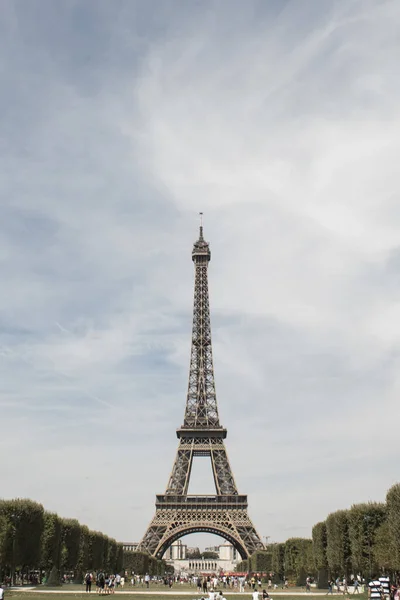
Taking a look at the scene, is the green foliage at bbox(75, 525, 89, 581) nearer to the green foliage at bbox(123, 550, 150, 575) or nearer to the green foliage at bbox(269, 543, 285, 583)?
the green foliage at bbox(123, 550, 150, 575)

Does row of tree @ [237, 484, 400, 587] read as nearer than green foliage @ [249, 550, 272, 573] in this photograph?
Yes

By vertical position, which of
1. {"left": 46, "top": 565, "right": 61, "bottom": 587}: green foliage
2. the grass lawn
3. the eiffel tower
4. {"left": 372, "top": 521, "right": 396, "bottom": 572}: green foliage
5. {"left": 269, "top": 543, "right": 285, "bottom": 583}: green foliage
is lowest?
the grass lawn

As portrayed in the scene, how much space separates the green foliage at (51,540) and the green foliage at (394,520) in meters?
32.8

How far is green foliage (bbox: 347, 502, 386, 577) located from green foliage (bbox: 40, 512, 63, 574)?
28.8m

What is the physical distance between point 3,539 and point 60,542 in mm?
14919

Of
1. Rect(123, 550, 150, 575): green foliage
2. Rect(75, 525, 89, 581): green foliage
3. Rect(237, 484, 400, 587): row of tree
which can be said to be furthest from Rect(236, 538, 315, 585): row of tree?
Rect(75, 525, 89, 581): green foliage

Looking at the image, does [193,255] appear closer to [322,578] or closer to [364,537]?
[322,578]

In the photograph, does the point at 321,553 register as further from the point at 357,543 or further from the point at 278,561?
the point at 278,561

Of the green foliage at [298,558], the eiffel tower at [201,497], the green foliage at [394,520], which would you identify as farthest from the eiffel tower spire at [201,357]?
the green foliage at [394,520]

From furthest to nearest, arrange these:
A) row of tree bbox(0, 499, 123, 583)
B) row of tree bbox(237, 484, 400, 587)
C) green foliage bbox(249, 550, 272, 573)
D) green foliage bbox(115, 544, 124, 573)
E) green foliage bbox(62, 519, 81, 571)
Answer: green foliage bbox(115, 544, 124, 573) → green foliage bbox(249, 550, 272, 573) → green foliage bbox(62, 519, 81, 571) → row of tree bbox(0, 499, 123, 583) → row of tree bbox(237, 484, 400, 587)

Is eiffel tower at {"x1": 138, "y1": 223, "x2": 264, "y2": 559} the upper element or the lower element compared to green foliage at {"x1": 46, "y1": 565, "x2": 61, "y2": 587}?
upper

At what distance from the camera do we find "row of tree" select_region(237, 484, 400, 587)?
48844 mm

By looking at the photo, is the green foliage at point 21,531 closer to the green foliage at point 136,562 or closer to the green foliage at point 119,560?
the green foliage at point 119,560

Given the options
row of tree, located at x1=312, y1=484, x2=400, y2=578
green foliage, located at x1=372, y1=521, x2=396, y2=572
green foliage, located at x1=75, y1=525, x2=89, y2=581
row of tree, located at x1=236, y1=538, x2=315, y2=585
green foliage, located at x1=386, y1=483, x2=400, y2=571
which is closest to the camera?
green foliage, located at x1=386, y1=483, x2=400, y2=571
